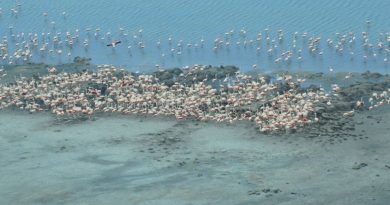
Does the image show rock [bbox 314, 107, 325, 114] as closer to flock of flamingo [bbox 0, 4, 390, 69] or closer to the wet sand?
the wet sand

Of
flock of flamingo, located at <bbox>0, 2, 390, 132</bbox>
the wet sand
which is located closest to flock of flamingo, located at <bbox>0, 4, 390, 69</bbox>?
flock of flamingo, located at <bbox>0, 2, 390, 132</bbox>

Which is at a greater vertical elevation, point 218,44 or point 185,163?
point 218,44

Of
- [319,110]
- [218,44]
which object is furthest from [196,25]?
[319,110]

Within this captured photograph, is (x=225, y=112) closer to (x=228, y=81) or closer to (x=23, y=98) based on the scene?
(x=228, y=81)

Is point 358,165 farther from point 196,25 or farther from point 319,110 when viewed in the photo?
point 196,25

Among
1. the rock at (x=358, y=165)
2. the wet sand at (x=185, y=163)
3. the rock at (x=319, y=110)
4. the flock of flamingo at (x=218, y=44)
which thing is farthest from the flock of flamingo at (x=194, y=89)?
the rock at (x=358, y=165)

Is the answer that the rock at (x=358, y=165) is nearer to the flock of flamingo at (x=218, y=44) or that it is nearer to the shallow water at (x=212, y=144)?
the shallow water at (x=212, y=144)
